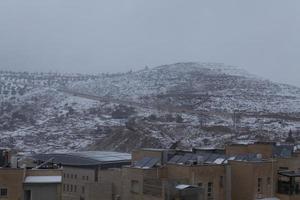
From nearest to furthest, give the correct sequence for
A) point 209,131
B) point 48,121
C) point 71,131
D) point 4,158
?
point 4,158, point 209,131, point 71,131, point 48,121

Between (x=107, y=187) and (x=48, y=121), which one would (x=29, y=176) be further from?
(x=48, y=121)

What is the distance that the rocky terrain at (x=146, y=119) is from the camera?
111m

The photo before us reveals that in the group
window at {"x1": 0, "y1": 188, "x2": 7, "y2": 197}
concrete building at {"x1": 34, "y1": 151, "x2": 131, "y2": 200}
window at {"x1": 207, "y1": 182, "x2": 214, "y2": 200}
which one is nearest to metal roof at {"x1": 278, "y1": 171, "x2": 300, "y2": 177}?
window at {"x1": 207, "y1": 182, "x2": 214, "y2": 200}

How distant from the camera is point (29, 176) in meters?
31.3

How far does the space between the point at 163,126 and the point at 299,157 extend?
243 ft

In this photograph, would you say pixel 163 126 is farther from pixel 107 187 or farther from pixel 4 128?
pixel 107 187

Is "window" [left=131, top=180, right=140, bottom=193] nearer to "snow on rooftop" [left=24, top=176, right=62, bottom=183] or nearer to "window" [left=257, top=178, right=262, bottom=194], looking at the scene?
"snow on rooftop" [left=24, top=176, right=62, bottom=183]

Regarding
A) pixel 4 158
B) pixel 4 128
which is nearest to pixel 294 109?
pixel 4 128

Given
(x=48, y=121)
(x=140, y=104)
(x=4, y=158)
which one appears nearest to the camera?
(x=4, y=158)

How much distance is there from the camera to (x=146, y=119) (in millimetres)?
132000

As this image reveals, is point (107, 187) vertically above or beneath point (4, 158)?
beneath

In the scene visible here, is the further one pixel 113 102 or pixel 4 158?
pixel 113 102

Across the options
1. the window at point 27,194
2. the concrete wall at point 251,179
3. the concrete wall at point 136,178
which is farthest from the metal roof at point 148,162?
the window at point 27,194

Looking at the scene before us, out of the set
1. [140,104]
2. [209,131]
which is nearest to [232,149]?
[209,131]
